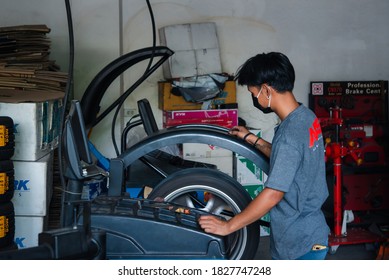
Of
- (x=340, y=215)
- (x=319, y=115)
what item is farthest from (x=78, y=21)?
(x=340, y=215)

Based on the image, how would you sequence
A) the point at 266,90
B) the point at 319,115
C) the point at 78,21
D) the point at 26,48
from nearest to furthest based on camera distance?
the point at 266,90 < the point at 26,48 < the point at 78,21 < the point at 319,115

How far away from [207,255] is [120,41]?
13.7 feet

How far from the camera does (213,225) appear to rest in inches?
95.4

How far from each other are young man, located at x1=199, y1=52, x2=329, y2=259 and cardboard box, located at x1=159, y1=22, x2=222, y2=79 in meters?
3.19

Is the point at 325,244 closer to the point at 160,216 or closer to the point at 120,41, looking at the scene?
the point at 160,216

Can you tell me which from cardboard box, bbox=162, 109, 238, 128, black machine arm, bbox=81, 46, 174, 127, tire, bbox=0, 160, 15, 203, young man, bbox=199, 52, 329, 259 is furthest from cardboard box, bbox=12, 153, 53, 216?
cardboard box, bbox=162, 109, 238, 128

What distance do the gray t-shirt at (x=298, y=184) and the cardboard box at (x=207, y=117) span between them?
297cm

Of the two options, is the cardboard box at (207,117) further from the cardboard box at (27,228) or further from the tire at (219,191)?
the tire at (219,191)

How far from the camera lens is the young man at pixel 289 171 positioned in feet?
8.41

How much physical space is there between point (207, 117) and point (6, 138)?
2568 millimetres

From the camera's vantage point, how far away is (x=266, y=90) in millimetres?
2684

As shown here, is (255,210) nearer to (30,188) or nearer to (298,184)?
(298,184)

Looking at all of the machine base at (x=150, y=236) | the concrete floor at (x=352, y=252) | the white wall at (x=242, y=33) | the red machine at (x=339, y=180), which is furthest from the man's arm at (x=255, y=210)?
the white wall at (x=242, y=33)

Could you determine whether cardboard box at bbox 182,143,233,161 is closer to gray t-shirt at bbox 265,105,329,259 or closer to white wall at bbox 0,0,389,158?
white wall at bbox 0,0,389,158
